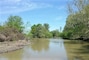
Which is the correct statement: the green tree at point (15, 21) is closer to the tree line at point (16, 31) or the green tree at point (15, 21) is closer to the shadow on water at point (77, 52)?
the tree line at point (16, 31)

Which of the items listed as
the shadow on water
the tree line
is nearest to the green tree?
the tree line

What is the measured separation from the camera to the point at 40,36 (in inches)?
3807

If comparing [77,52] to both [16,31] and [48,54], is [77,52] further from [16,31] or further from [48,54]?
[16,31]

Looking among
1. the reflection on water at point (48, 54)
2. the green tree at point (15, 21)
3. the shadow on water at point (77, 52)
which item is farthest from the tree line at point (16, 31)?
the shadow on water at point (77, 52)

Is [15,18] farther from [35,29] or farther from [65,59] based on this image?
[65,59]

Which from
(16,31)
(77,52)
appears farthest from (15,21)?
(77,52)

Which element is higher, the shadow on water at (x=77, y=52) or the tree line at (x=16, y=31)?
the tree line at (x=16, y=31)

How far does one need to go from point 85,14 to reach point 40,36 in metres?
78.8

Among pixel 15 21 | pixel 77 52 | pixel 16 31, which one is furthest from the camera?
pixel 15 21

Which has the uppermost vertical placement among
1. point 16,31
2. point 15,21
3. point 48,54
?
point 15,21

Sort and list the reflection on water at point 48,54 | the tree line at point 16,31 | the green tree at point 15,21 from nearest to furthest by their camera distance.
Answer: the reflection on water at point 48,54 < the tree line at point 16,31 < the green tree at point 15,21

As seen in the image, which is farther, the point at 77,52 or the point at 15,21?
the point at 15,21

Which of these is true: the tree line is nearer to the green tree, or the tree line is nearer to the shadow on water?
the green tree

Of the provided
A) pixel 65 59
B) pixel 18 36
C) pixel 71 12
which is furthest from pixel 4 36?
pixel 65 59
